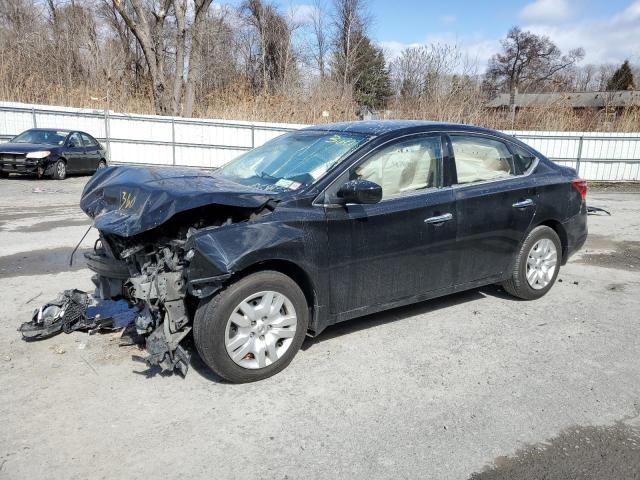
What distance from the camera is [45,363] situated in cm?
401

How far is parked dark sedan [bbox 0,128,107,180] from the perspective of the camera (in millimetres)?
14836

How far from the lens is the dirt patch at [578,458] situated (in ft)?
9.46

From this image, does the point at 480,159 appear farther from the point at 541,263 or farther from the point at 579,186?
the point at 579,186

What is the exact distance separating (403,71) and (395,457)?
26.4 m

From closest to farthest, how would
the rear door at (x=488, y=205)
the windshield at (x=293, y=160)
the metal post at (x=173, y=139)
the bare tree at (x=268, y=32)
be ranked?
the windshield at (x=293, y=160) → the rear door at (x=488, y=205) → the metal post at (x=173, y=139) → the bare tree at (x=268, y=32)

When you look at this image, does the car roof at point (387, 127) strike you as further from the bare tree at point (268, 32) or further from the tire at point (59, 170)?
the bare tree at point (268, 32)

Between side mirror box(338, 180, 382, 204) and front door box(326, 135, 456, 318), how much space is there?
0.12 metres

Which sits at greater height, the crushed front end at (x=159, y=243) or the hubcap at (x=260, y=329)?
the crushed front end at (x=159, y=243)

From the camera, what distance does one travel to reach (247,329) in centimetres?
370

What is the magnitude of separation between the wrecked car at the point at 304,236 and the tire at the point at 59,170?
1195cm

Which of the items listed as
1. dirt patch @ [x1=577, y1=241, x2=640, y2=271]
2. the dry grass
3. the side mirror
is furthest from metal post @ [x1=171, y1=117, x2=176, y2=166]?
the side mirror

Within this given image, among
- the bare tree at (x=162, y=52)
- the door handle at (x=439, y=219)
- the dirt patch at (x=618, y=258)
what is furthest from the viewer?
the bare tree at (x=162, y=52)

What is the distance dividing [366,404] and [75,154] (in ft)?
49.6

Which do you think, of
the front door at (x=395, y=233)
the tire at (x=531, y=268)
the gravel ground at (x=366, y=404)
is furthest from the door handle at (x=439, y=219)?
the tire at (x=531, y=268)
